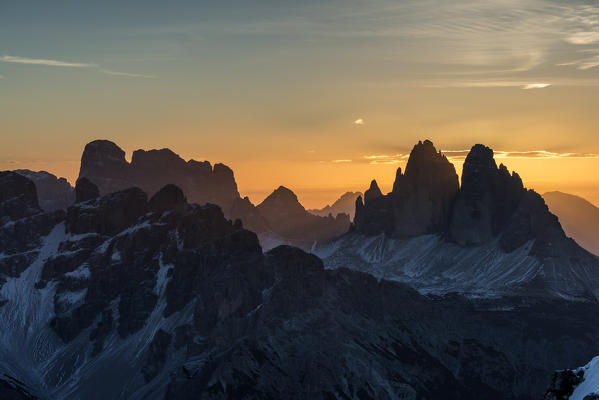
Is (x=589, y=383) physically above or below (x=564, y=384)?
above

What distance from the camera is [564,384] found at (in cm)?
12694

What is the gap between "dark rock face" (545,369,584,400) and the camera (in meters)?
126

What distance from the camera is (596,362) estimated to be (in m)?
129

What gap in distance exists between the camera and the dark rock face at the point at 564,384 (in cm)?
12625

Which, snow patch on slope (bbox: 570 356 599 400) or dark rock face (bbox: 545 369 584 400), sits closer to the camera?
snow patch on slope (bbox: 570 356 599 400)

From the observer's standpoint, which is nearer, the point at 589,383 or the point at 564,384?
the point at 589,383

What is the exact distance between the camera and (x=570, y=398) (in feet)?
410

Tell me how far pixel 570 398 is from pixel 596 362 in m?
7.73

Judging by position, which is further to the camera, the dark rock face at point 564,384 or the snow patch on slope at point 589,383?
the dark rock face at point 564,384
